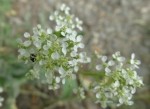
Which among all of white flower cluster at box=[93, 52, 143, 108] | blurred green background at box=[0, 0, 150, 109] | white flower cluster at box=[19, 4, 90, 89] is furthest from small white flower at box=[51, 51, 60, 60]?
blurred green background at box=[0, 0, 150, 109]

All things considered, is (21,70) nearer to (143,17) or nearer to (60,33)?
(60,33)

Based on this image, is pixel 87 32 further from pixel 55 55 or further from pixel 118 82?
pixel 55 55

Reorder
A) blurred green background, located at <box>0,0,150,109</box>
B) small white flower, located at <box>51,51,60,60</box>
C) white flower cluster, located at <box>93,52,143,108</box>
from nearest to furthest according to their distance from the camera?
small white flower, located at <box>51,51,60,60</box> → white flower cluster, located at <box>93,52,143,108</box> → blurred green background, located at <box>0,0,150,109</box>

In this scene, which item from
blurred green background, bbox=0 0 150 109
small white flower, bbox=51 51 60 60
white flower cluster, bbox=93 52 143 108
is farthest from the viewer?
blurred green background, bbox=0 0 150 109

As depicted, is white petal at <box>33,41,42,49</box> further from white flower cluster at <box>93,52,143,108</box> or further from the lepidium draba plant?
white flower cluster at <box>93,52,143,108</box>

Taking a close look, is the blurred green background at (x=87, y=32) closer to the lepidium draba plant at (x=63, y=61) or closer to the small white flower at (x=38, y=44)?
the lepidium draba plant at (x=63, y=61)

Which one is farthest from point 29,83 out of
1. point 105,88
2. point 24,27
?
point 105,88

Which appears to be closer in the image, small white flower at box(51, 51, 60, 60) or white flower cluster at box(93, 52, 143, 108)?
small white flower at box(51, 51, 60, 60)

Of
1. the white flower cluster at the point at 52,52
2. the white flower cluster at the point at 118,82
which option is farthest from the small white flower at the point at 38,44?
the white flower cluster at the point at 118,82
